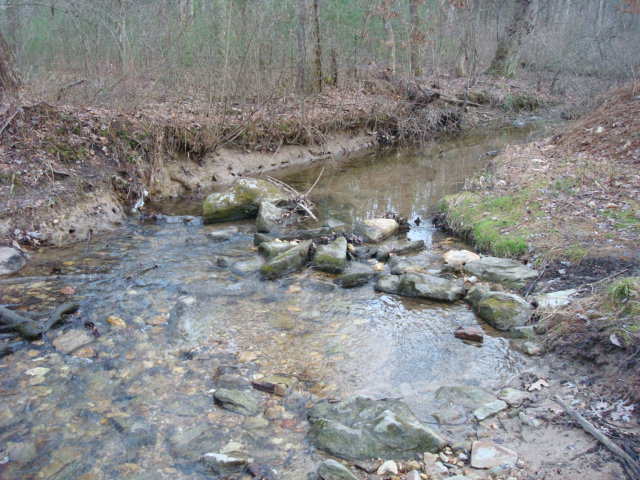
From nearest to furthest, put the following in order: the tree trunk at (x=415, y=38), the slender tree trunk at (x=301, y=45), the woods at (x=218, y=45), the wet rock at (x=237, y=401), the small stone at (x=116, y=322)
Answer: the wet rock at (x=237, y=401)
the small stone at (x=116, y=322)
the woods at (x=218, y=45)
the slender tree trunk at (x=301, y=45)
the tree trunk at (x=415, y=38)

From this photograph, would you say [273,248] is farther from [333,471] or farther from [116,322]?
[333,471]

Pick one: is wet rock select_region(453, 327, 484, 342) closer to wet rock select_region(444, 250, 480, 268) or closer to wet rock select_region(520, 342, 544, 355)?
wet rock select_region(520, 342, 544, 355)

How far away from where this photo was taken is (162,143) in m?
9.55

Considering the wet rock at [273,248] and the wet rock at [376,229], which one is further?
the wet rock at [376,229]

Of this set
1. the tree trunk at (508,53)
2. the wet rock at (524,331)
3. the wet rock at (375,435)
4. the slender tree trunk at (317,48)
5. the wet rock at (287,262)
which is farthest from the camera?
the tree trunk at (508,53)

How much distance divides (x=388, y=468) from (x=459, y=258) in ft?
12.1

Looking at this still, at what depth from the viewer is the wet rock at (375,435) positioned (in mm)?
3154

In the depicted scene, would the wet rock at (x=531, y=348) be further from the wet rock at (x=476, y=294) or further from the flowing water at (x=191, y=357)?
the wet rock at (x=476, y=294)

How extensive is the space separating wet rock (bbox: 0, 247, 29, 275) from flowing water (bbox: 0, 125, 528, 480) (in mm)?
192

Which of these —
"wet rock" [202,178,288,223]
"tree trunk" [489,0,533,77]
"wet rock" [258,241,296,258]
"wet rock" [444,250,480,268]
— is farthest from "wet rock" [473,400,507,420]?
"tree trunk" [489,0,533,77]

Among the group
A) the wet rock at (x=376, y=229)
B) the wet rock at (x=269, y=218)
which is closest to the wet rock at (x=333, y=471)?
the wet rock at (x=376, y=229)

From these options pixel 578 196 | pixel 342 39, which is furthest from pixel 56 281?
pixel 342 39

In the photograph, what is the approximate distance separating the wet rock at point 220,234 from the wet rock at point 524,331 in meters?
4.26

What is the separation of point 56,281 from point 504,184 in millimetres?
6828
